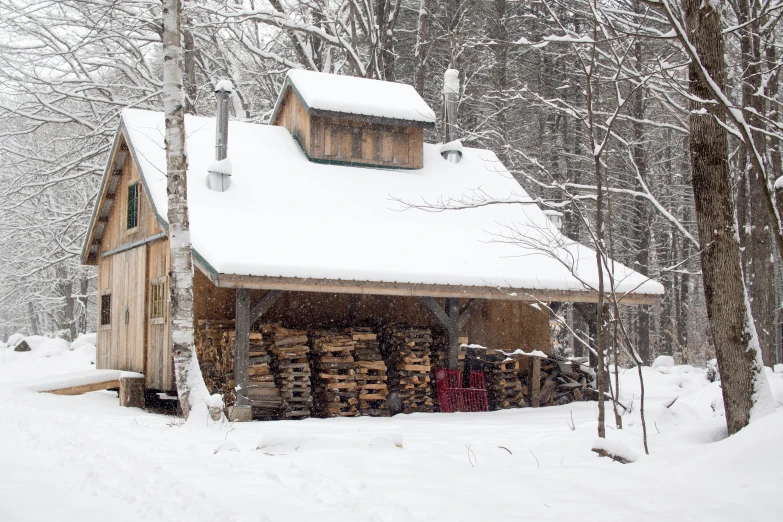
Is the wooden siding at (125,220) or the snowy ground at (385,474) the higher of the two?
the wooden siding at (125,220)

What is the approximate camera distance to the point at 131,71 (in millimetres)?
21516

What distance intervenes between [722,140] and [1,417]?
899 cm

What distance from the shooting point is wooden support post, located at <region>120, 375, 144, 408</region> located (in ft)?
43.8

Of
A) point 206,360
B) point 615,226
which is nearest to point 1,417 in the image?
point 206,360

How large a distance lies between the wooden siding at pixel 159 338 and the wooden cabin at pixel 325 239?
0.05 metres

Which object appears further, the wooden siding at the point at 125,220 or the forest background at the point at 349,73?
the forest background at the point at 349,73

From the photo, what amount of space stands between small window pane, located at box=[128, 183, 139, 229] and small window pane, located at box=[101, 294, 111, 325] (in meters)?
2.38

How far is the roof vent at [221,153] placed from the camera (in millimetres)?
13562

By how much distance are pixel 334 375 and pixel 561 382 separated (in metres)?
5.09

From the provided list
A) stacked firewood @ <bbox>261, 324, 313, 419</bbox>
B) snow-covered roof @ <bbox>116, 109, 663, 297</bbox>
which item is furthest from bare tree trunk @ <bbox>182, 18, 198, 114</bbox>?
stacked firewood @ <bbox>261, 324, 313, 419</bbox>

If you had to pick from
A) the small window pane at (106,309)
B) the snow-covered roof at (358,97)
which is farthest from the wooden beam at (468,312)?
the small window pane at (106,309)

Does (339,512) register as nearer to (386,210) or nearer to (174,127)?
(174,127)

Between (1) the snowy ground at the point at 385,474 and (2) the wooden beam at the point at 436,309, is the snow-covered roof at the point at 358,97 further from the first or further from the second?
(1) the snowy ground at the point at 385,474

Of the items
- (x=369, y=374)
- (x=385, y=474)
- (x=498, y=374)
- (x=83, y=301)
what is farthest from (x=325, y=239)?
(x=83, y=301)
